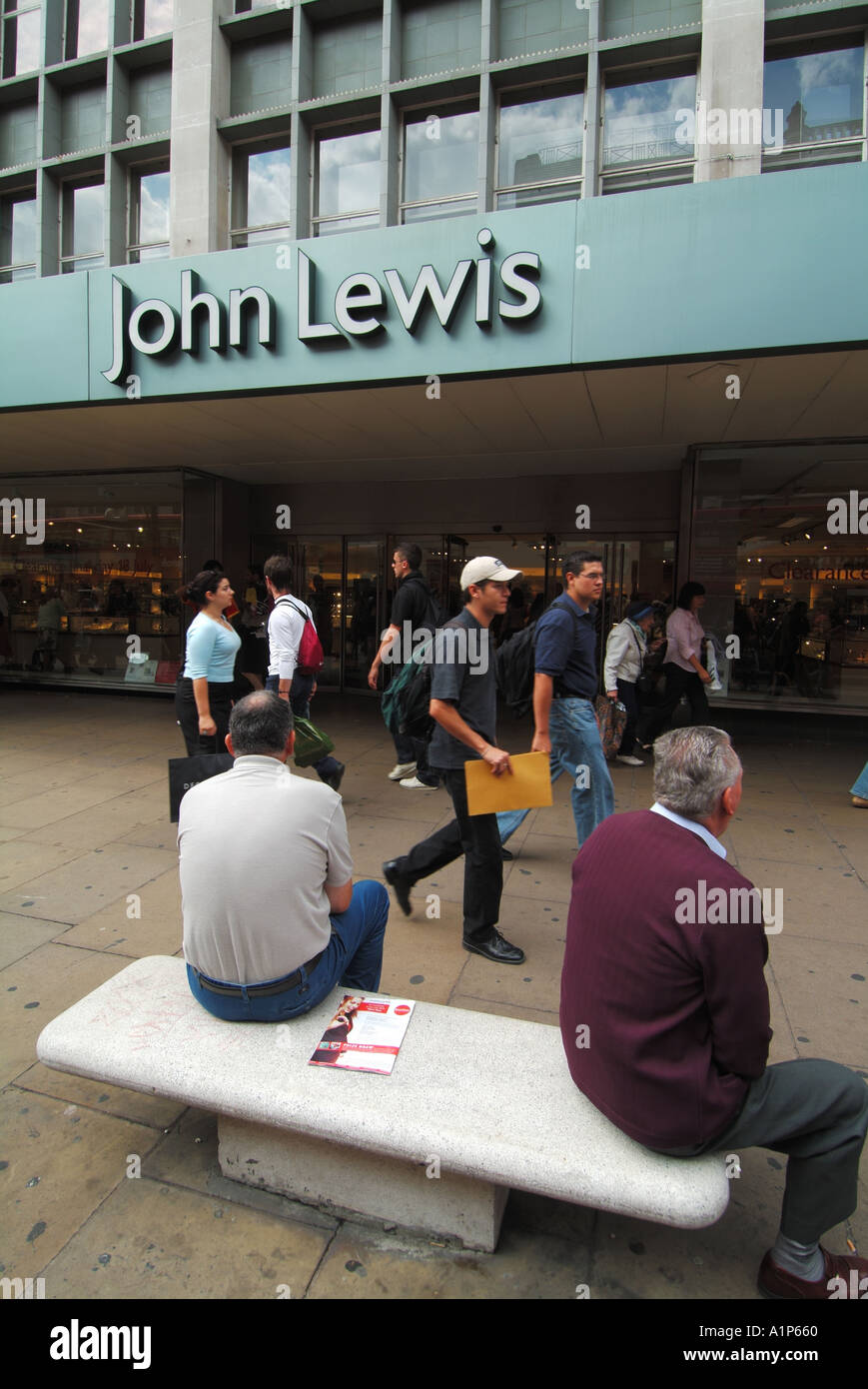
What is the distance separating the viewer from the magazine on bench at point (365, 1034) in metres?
2.02

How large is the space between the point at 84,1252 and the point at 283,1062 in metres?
0.66

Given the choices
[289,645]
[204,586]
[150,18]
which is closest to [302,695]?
[289,645]

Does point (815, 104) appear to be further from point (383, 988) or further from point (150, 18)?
point (383, 988)

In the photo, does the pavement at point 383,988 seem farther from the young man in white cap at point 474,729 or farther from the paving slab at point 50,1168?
the young man in white cap at point 474,729

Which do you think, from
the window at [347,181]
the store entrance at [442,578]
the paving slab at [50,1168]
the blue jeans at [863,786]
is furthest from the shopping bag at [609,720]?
the window at [347,181]

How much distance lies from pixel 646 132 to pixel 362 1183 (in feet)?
35.3

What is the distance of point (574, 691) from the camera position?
13.2 feet

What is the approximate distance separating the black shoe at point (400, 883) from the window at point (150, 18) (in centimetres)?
1315

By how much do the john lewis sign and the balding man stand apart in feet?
15.7

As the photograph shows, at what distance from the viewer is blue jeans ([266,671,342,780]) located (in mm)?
5496

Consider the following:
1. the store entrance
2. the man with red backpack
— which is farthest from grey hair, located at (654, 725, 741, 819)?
the store entrance

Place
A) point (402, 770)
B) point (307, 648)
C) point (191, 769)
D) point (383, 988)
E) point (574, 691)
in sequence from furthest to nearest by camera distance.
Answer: point (402, 770) → point (307, 648) → point (191, 769) → point (574, 691) → point (383, 988)

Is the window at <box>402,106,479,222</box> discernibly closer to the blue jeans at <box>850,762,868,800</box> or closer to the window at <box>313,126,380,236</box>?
the window at <box>313,126,380,236</box>

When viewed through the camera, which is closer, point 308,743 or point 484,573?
point 484,573
